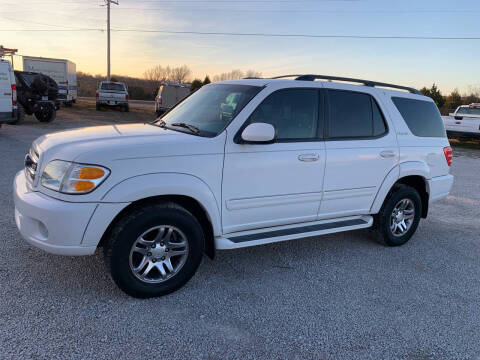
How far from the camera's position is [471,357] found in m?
2.79

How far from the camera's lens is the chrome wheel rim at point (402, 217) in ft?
15.9

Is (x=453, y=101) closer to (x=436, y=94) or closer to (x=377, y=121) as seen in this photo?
(x=436, y=94)

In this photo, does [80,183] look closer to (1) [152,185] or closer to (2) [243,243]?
(1) [152,185]

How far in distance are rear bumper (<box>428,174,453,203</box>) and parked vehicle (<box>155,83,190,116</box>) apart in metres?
18.7

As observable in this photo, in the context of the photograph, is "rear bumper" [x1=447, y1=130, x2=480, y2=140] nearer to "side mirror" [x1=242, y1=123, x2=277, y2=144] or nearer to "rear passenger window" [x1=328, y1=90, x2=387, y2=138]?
"rear passenger window" [x1=328, y1=90, x2=387, y2=138]

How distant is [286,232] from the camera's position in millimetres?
3846

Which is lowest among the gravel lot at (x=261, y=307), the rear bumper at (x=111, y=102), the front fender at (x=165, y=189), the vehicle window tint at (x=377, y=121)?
the gravel lot at (x=261, y=307)

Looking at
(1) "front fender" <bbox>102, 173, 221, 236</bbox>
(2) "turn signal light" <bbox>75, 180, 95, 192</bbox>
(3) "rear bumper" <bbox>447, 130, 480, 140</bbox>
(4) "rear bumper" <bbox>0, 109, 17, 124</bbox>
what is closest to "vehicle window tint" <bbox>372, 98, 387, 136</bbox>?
(1) "front fender" <bbox>102, 173, 221, 236</bbox>

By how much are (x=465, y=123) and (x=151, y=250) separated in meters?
19.5

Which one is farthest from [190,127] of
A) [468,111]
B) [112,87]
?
[112,87]

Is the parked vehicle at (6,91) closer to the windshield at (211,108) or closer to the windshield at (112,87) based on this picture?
the windshield at (211,108)

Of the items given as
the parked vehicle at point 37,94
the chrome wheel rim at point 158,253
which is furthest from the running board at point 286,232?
the parked vehicle at point 37,94

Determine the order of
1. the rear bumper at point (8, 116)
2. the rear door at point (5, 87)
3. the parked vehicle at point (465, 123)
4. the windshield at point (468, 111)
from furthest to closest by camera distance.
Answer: the windshield at point (468, 111), the parked vehicle at point (465, 123), the rear bumper at point (8, 116), the rear door at point (5, 87)

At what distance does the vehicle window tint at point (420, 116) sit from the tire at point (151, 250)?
2.98 m
